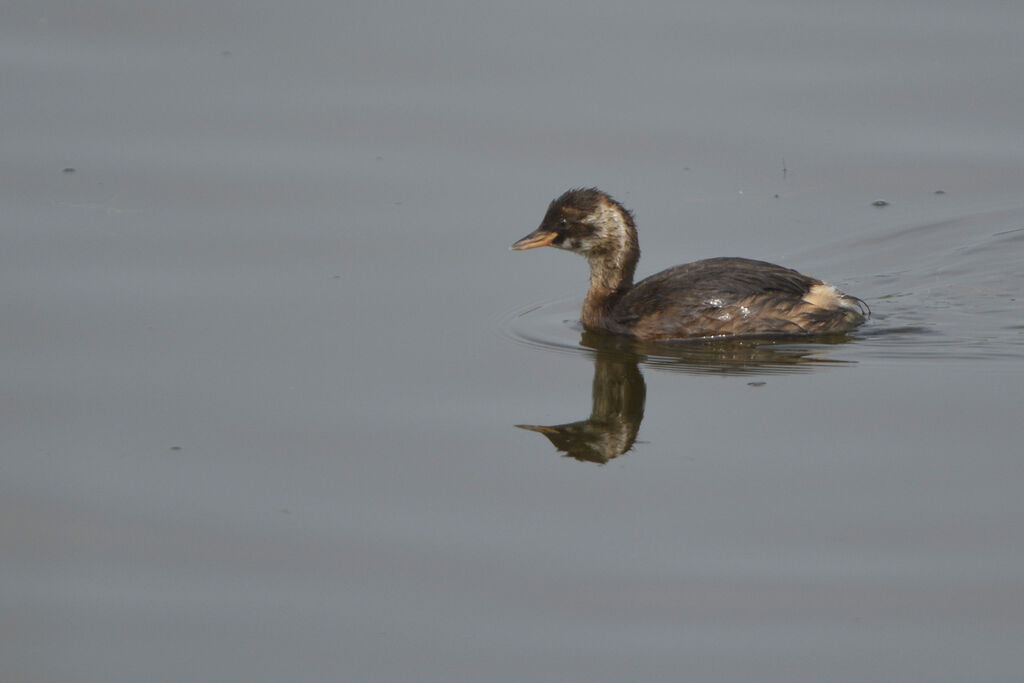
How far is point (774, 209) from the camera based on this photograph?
11781mm

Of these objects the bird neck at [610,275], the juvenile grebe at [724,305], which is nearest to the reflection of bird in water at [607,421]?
the juvenile grebe at [724,305]

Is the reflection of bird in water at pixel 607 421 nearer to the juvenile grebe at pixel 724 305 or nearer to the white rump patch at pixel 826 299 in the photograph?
the juvenile grebe at pixel 724 305

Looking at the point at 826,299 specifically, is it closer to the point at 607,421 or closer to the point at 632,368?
the point at 632,368

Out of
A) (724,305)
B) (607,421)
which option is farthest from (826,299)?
(607,421)

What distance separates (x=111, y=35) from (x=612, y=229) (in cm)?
609

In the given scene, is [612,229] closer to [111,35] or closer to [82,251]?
[82,251]

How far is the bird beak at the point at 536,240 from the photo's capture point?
1080cm

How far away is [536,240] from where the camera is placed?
10.8 metres

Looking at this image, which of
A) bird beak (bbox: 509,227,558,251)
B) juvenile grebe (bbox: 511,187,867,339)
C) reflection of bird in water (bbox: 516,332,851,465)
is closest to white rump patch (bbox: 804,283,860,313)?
juvenile grebe (bbox: 511,187,867,339)

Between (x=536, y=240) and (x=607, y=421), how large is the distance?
2295mm

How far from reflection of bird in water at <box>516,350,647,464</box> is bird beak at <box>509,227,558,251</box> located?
1.18 metres

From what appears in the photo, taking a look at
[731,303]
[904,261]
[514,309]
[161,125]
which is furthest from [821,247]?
[161,125]

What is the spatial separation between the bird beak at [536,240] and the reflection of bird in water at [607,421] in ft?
3.87

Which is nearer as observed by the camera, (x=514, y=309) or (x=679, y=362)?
(x=679, y=362)
